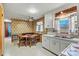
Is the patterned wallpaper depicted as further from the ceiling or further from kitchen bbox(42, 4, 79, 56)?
kitchen bbox(42, 4, 79, 56)

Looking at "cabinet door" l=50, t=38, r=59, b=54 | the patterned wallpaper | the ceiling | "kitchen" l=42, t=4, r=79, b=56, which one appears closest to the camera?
"kitchen" l=42, t=4, r=79, b=56

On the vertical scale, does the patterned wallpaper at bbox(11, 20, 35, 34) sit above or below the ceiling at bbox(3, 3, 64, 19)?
below

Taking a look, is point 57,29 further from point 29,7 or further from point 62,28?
point 29,7

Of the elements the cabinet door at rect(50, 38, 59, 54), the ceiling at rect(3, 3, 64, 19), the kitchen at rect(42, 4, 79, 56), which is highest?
the ceiling at rect(3, 3, 64, 19)

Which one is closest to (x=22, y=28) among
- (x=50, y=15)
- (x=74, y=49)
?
(x=50, y=15)

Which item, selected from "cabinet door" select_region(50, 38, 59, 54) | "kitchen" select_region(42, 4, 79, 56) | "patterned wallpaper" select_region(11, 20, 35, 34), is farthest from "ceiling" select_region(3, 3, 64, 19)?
"patterned wallpaper" select_region(11, 20, 35, 34)

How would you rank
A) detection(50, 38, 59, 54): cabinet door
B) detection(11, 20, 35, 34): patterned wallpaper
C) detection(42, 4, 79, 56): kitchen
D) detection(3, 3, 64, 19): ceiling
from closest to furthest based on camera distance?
detection(42, 4, 79, 56): kitchen, detection(50, 38, 59, 54): cabinet door, detection(3, 3, 64, 19): ceiling, detection(11, 20, 35, 34): patterned wallpaper

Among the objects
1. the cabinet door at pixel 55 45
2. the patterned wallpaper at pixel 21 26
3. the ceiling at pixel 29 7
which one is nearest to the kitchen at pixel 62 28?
the cabinet door at pixel 55 45

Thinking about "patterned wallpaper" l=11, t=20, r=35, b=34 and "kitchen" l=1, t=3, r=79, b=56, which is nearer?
"kitchen" l=1, t=3, r=79, b=56

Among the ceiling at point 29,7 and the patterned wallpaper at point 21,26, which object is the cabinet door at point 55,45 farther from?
the patterned wallpaper at point 21,26

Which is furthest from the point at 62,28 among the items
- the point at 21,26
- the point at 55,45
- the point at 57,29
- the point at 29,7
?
the point at 21,26

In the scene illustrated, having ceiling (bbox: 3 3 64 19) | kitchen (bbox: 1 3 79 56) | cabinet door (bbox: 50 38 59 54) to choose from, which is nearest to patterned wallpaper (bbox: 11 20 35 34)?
ceiling (bbox: 3 3 64 19)

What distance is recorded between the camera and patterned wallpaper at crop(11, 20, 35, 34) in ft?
30.3

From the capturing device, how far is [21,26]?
9.69 m
